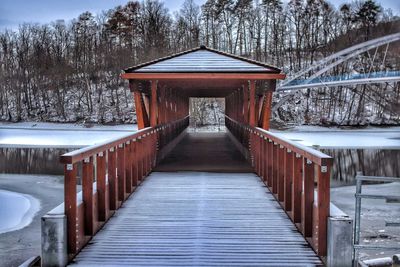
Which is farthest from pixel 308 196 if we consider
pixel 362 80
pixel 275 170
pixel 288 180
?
pixel 362 80

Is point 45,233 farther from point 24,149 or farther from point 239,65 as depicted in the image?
point 24,149

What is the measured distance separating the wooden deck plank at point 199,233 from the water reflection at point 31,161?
942 cm

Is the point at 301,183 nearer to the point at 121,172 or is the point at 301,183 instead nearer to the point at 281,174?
the point at 281,174

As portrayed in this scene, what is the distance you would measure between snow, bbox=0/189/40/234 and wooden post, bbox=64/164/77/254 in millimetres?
5805

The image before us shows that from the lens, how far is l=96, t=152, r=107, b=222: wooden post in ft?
15.4

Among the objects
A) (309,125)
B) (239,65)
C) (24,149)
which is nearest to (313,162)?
(239,65)

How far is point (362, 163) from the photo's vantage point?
62.6ft

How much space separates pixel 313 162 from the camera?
4062 mm

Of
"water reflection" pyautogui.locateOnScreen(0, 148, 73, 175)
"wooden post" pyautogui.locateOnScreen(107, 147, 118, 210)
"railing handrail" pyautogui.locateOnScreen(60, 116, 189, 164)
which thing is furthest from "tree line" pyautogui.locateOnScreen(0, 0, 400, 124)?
"wooden post" pyautogui.locateOnScreen(107, 147, 118, 210)

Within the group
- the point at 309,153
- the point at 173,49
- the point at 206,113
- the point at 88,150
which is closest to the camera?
the point at 309,153

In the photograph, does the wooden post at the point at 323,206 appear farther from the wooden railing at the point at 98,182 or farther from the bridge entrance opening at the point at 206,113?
the bridge entrance opening at the point at 206,113

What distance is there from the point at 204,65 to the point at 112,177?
4.37 meters

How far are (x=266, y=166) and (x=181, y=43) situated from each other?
45365 millimetres

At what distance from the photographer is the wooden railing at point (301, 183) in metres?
3.81
